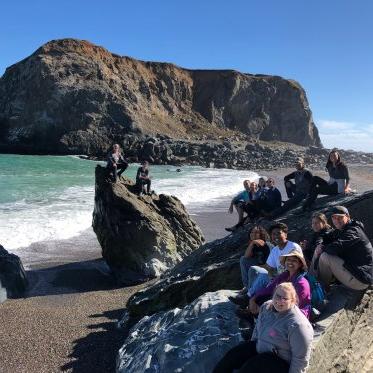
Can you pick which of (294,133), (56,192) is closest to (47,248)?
(56,192)

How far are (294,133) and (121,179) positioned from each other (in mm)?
95734

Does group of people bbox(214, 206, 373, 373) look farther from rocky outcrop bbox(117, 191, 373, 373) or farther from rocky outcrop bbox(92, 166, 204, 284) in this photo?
rocky outcrop bbox(92, 166, 204, 284)

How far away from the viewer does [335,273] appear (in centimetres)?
584

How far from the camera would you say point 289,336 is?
13.9 feet

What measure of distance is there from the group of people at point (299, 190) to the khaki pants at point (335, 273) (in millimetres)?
3758

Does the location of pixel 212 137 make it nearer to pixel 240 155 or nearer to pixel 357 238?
pixel 240 155

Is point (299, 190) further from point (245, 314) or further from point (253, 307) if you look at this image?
point (253, 307)

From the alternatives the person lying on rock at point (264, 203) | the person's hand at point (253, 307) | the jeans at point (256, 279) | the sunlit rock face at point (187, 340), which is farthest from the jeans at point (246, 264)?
the person lying on rock at point (264, 203)

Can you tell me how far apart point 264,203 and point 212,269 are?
3234mm

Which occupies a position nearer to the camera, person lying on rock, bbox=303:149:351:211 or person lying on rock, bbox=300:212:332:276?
person lying on rock, bbox=300:212:332:276

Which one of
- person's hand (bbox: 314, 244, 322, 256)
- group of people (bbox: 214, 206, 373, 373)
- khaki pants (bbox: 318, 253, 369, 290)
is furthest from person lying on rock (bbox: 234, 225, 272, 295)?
khaki pants (bbox: 318, 253, 369, 290)

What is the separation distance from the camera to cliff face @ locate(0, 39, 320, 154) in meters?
64.4

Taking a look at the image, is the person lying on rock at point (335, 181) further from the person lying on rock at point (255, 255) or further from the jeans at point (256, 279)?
the jeans at point (256, 279)

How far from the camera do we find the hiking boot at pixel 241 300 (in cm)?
592
